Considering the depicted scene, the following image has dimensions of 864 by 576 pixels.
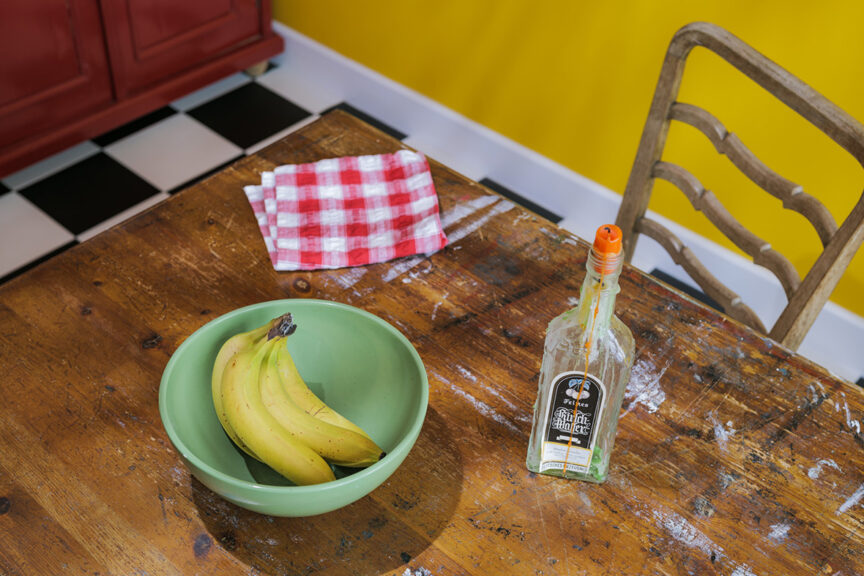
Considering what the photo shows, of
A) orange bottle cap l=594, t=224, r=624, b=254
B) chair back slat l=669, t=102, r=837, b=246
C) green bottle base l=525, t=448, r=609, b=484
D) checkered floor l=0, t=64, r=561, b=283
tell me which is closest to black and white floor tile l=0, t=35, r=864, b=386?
checkered floor l=0, t=64, r=561, b=283

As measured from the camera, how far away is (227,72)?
2.84m

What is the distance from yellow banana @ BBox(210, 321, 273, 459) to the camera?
94 centimetres

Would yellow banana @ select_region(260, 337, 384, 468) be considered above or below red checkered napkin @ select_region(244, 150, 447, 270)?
above

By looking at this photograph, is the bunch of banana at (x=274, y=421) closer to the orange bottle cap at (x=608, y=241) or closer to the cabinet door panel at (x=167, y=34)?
the orange bottle cap at (x=608, y=241)

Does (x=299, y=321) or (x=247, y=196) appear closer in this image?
(x=299, y=321)

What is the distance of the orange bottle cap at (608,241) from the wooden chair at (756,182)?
59cm

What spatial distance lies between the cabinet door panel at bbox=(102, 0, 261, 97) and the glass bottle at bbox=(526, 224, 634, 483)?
198 centimetres

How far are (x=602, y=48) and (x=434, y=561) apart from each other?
1.65 m

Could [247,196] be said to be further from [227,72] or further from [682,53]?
[227,72]

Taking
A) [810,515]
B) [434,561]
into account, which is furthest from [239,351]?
[810,515]

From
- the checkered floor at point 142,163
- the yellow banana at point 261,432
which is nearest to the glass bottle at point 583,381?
the yellow banana at point 261,432

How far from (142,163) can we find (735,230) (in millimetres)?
1855

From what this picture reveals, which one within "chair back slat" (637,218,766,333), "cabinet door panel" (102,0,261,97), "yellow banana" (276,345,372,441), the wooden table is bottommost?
"cabinet door panel" (102,0,261,97)

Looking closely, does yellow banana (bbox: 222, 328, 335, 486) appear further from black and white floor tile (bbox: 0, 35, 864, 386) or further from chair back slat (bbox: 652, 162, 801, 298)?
black and white floor tile (bbox: 0, 35, 864, 386)
